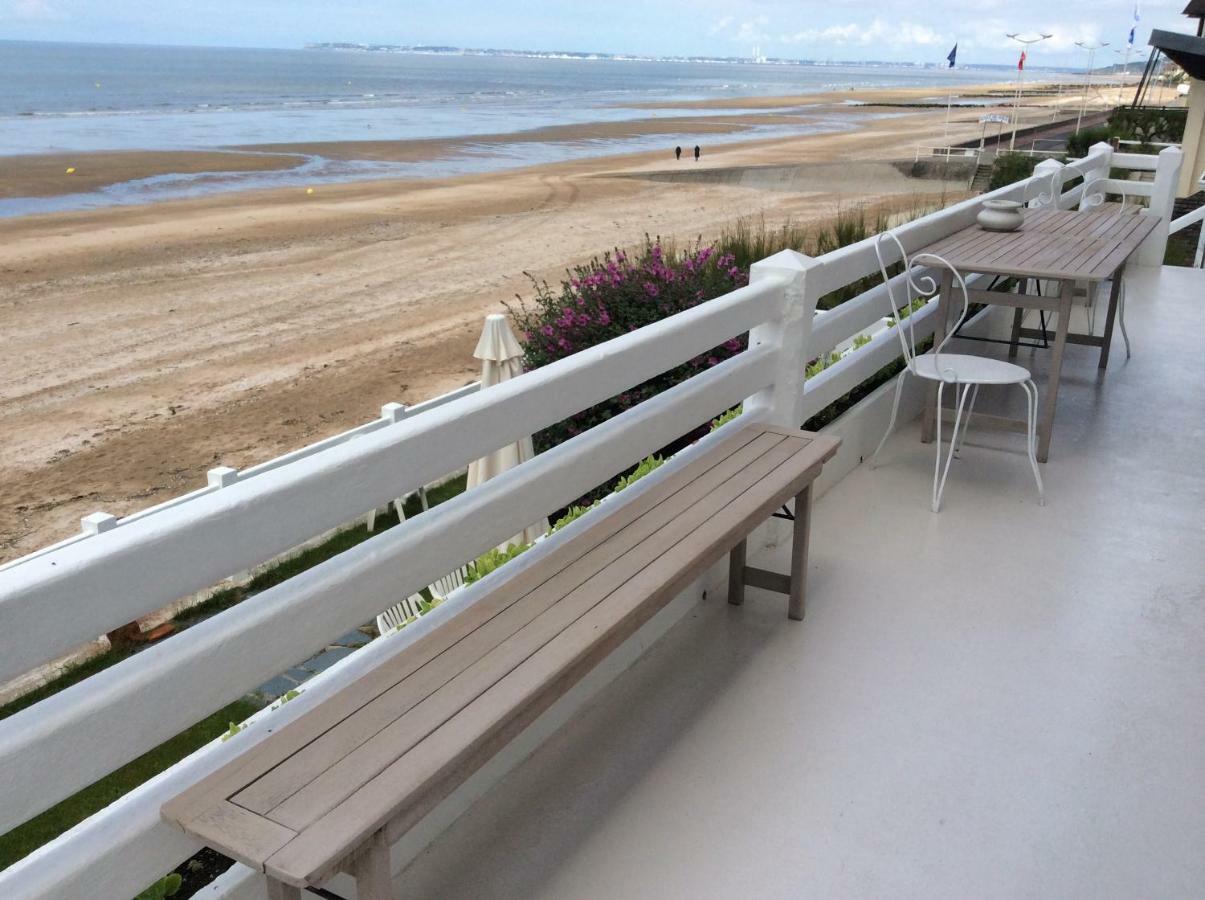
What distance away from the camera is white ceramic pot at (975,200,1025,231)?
611cm

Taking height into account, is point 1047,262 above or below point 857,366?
above

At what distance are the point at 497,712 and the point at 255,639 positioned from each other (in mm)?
476

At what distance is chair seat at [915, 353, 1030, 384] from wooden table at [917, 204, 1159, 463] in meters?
0.19

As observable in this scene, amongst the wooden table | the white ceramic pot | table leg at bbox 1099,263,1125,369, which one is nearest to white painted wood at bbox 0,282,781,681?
the wooden table

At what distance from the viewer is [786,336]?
13.7 feet

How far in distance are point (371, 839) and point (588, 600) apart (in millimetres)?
884

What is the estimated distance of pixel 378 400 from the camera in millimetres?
12266

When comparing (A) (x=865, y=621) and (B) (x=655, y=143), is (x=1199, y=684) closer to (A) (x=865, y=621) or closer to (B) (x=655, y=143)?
(A) (x=865, y=621)

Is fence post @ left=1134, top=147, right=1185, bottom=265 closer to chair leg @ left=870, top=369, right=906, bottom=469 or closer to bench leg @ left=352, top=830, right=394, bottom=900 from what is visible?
chair leg @ left=870, top=369, right=906, bottom=469

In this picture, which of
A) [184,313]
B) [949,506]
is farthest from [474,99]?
[949,506]

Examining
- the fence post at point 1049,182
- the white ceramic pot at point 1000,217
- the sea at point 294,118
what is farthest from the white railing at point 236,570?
the sea at point 294,118

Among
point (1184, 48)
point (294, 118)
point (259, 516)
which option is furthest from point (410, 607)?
point (294, 118)

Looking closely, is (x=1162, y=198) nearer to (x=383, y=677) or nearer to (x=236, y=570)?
(x=383, y=677)

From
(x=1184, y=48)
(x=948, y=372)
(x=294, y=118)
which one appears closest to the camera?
(x=948, y=372)
